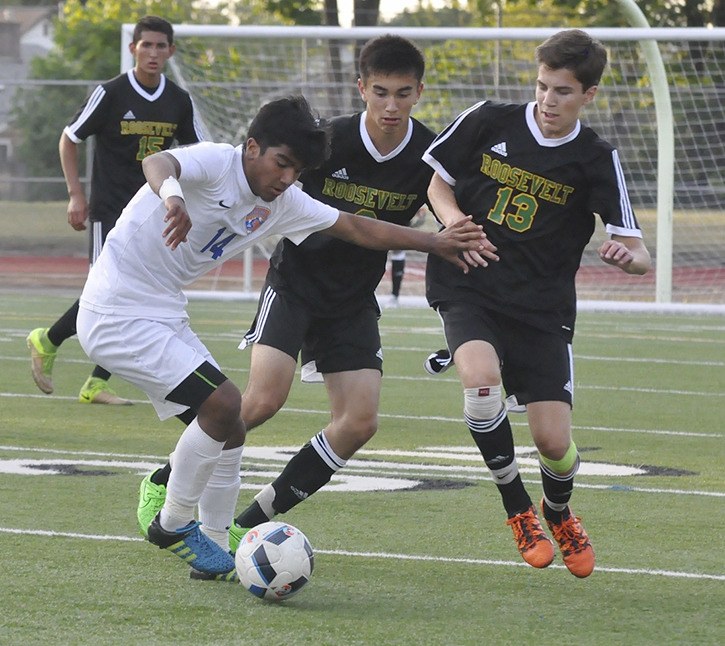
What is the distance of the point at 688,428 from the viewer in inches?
343

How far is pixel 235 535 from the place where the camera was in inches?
201

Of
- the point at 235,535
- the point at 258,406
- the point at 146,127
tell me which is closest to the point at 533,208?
the point at 258,406

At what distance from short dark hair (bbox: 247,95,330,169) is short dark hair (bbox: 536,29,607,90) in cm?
99

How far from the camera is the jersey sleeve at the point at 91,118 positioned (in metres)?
9.22

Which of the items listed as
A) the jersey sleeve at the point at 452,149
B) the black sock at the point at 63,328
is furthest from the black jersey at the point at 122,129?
the jersey sleeve at the point at 452,149

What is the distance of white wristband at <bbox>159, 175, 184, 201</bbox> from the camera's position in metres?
4.37

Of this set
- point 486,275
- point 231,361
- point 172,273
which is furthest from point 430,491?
point 231,361

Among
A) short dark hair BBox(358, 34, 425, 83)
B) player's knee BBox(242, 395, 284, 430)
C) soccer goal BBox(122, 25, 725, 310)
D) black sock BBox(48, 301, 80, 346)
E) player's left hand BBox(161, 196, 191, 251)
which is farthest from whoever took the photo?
soccer goal BBox(122, 25, 725, 310)

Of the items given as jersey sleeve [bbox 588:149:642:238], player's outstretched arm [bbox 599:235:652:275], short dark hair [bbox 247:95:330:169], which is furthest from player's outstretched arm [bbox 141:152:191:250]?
jersey sleeve [bbox 588:149:642:238]

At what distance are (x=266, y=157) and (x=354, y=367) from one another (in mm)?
1089

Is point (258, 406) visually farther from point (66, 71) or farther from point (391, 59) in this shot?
point (66, 71)

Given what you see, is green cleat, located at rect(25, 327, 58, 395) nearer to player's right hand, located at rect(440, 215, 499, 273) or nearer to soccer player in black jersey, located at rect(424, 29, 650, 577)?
soccer player in black jersey, located at rect(424, 29, 650, 577)

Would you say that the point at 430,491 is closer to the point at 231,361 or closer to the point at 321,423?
the point at 321,423

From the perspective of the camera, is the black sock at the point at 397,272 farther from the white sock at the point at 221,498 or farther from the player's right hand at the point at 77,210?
the white sock at the point at 221,498
